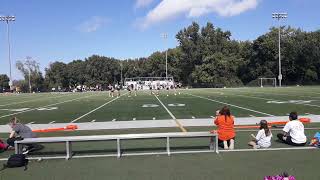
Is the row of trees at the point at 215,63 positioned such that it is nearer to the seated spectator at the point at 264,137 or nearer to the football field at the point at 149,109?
the football field at the point at 149,109

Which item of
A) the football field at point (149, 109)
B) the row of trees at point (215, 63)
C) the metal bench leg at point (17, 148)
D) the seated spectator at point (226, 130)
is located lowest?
the football field at point (149, 109)

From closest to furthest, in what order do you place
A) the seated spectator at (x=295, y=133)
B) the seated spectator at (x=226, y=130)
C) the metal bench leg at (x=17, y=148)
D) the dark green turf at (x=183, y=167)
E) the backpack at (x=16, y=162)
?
the dark green turf at (x=183, y=167)
the backpack at (x=16, y=162)
the metal bench leg at (x=17, y=148)
the seated spectator at (x=226, y=130)
the seated spectator at (x=295, y=133)

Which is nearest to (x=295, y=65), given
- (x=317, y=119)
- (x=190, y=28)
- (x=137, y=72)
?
(x=190, y=28)

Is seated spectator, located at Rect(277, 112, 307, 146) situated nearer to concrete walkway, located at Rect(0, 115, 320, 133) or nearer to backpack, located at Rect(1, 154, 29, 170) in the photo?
concrete walkway, located at Rect(0, 115, 320, 133)

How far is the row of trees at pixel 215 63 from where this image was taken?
348 feet

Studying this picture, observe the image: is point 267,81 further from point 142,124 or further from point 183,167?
point 183,167

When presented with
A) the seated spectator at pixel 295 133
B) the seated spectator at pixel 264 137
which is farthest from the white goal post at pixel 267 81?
the seated spectator at pixel 264 137

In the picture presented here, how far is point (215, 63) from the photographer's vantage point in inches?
4599

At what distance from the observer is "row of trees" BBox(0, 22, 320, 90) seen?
106 metres

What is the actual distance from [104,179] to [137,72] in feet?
482


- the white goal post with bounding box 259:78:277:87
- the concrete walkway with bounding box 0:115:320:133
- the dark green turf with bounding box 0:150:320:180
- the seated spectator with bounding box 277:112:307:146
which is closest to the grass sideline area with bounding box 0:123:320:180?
the dark green turf with bounding box 0:150:320:180

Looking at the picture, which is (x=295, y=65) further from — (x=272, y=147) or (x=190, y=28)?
(x=272, y=147)

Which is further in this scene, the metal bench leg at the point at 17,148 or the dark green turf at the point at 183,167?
the metal bench leg at the point at 17,148

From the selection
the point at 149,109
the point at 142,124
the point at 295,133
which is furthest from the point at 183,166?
the point at 149,109
